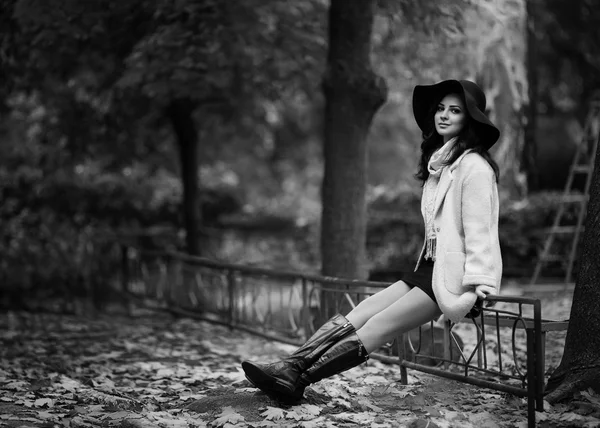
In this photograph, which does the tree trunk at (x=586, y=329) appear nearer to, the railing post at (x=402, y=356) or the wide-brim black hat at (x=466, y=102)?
the wide-brim black hat at (x=466, y=102)

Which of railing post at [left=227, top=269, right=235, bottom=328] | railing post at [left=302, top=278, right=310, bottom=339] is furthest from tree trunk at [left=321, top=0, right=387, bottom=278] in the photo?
railing post at [left=227, top=269, right=235, bottom=328]

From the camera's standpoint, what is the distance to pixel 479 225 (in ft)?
14.8

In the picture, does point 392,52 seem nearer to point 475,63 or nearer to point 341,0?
point 475,63

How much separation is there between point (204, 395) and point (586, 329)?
273cm

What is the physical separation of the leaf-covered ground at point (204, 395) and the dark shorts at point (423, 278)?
79 cm

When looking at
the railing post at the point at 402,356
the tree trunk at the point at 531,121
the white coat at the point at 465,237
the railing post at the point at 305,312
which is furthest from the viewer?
the tree trunk at the point at 531,121

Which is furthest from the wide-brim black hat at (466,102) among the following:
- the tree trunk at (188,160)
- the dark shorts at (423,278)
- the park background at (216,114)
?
the tree trunk at (188,160)

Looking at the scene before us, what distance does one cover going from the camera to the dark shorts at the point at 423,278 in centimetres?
480

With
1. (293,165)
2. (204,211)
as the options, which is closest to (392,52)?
(204,211)

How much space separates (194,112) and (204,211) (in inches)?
221

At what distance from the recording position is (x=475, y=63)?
10023mm

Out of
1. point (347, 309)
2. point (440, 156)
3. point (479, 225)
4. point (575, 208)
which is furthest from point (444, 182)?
point (575, 208)

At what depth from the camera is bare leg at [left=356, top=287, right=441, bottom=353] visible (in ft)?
15.7

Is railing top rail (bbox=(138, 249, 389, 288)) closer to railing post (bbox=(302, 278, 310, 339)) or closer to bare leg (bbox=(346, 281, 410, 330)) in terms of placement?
railing post (bbox=(302, 278, 310, 339))
